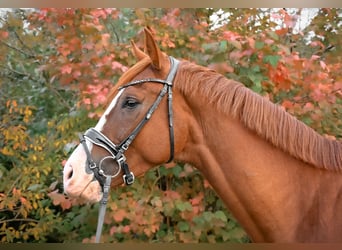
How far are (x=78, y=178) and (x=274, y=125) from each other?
0.83 m

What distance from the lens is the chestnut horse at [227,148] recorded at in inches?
59.3

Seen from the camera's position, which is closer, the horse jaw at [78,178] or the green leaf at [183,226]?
the horse jaw at [78,178]

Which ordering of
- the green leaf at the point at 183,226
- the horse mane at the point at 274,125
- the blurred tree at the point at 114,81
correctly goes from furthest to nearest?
the green leaf at the point at 183,226, the blurred tree at the point at 114,81, the horse mane at the point at 274,125

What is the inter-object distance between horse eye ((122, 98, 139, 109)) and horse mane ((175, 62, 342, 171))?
28cm

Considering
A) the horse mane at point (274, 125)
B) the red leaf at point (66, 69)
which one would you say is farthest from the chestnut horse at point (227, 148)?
the red leaf at point (66, 69)

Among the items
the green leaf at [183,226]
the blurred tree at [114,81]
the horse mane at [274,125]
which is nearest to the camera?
the horse mane at [274,125]

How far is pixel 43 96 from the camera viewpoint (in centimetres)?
258

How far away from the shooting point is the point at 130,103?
157 cm

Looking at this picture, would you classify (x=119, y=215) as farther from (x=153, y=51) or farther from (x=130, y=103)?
(x=153, y=51)

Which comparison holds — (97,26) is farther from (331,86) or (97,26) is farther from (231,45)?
(331,86)

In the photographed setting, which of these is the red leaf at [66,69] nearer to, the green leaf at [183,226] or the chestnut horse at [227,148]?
the chestnut horse at [227,148]

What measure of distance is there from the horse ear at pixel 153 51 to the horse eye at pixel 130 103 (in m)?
0.17

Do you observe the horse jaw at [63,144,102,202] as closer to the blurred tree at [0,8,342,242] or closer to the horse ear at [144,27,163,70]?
the horse ear at [144,27,163,70]

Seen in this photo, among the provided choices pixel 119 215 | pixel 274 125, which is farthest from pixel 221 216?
pixel 274 125
